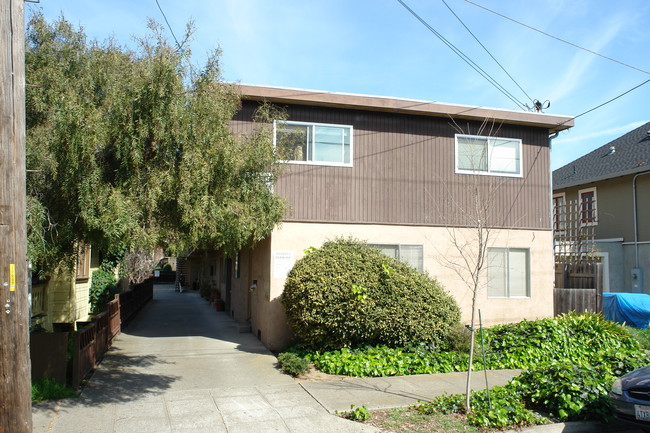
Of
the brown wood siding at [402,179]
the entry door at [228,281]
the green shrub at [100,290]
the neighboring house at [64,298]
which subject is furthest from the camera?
the entry door at [228,281]

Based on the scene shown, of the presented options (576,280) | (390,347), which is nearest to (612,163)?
(576,280)

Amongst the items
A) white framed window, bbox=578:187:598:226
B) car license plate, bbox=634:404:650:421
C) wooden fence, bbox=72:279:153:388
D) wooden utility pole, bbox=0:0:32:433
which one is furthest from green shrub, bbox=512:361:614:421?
white framed window, bbox=578:187:598:226

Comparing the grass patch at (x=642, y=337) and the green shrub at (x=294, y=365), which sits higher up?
the green shrub at (x=294, y=365)

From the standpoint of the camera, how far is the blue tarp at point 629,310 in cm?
1463

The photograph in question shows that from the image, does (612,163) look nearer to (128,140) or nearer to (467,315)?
(467,315)

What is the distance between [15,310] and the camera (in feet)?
14.2

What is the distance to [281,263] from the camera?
11.3 meters

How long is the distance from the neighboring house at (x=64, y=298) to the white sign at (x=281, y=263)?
367 cm

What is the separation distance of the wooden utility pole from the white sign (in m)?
6.99

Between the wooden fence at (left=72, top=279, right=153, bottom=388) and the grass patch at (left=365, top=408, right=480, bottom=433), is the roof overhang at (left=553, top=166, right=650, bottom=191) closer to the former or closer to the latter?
the grass patch at (left=365, top=408, right=480, bottom=433)

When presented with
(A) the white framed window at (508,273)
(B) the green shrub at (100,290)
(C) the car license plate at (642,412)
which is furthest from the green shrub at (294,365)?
(B) the green shrub at (100,290)

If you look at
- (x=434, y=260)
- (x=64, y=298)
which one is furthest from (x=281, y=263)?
(x=64, y=298)

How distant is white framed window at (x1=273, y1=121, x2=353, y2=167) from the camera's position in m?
12.0

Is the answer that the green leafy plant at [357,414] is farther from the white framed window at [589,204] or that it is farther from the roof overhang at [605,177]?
the white framed window at [589,204]
